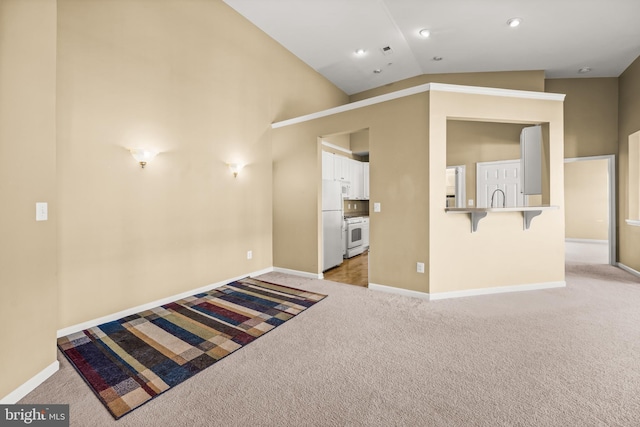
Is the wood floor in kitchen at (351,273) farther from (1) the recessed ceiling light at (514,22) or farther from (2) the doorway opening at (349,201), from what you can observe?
(1) the recessed ceiling light at (514,22)

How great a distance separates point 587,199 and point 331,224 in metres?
7.66

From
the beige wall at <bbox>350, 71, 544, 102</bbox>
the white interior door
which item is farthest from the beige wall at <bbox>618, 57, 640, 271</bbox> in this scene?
the white interior door

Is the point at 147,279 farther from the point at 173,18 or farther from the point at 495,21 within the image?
the point at 495,21

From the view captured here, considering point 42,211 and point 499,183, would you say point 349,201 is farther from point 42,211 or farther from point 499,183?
point 42,211

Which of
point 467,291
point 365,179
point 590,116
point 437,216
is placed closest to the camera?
point 437,216

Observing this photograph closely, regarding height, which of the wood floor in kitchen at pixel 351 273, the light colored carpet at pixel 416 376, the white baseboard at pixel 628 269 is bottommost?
the light colored carpet at pixel 416 376

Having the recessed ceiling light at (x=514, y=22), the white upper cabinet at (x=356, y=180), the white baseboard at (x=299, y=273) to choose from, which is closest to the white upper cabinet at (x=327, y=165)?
the white upper cabinet at (x=356, y=180)

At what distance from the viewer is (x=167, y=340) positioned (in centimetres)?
239

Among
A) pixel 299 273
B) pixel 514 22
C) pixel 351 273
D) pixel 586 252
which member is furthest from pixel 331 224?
pixel 586 252

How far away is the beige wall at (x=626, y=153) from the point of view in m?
4.45

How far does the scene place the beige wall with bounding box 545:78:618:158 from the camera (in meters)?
5.03

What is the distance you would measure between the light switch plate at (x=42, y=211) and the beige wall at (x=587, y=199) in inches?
397

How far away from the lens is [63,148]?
2.44 m

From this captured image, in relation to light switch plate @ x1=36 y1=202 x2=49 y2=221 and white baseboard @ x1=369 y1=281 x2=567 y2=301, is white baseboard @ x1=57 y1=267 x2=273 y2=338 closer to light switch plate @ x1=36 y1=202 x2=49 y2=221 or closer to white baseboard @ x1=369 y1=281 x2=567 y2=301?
light switch plate @ x1=36 y1=202 x2=49 y2=221
